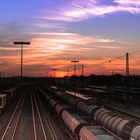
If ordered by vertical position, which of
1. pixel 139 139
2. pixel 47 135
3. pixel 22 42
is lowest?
pixel 47 135

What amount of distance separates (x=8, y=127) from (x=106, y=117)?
18.0 m

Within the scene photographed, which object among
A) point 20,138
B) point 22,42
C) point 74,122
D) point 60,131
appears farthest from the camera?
point 22,42

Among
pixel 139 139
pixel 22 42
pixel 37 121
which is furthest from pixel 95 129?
pixel 22 42

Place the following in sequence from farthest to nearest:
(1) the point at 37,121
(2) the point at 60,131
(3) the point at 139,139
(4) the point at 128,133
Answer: (1) the point at 37,121 → (2) the point at 60,131 → (4) the point at 128,133 → (3) the point at 139,139

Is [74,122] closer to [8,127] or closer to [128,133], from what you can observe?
[128,133]

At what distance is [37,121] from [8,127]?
784cm

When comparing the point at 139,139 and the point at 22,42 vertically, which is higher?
the point at 22,42

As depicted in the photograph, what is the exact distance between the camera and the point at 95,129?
2919 cm

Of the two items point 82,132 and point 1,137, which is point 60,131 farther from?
point 82,132

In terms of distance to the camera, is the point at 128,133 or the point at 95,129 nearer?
the point at 128,133

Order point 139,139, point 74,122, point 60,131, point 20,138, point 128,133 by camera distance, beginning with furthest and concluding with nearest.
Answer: point 60,131, point 20,138, point 74,122, point 128,133, point 139,139

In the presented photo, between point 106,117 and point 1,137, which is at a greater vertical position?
point 106,117

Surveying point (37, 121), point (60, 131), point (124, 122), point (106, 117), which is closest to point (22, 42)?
point (37, 121)

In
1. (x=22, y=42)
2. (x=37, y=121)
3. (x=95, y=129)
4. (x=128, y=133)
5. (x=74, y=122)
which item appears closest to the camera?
(x=128, y=133)
